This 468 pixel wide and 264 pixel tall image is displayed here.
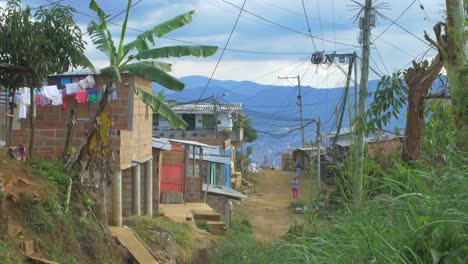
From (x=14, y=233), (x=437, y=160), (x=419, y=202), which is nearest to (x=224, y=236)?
(x=14, y=233)

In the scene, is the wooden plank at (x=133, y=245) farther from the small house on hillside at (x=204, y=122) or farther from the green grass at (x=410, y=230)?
the small house on hillside at (x=204, y=122)

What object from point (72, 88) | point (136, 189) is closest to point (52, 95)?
point (72, 88)

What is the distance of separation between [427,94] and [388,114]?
0.73 m

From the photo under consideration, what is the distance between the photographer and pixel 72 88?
1496cm

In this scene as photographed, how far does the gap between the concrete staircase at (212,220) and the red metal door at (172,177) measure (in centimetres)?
276

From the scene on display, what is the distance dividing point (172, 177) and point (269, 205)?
435 inches

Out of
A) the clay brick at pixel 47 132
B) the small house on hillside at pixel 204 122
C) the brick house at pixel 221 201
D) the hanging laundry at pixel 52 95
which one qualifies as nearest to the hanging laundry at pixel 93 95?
the hanging laundry at pixel 52 95

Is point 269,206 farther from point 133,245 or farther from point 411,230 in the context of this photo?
point 411,230

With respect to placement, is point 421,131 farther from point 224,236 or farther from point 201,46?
point 224,236

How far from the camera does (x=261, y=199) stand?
120 ft

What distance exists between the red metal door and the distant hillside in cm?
326

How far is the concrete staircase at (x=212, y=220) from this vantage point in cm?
2039

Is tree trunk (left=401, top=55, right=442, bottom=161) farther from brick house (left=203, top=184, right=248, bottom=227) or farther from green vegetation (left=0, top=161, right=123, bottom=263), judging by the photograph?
brick house (left=203, top=184, right=248, bottom=227)

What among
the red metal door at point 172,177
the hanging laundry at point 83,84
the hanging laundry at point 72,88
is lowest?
the red metal door at point 172,177
